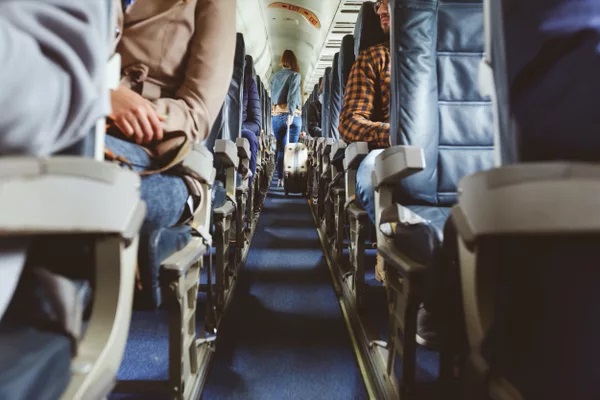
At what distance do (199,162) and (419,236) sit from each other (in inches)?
26.6

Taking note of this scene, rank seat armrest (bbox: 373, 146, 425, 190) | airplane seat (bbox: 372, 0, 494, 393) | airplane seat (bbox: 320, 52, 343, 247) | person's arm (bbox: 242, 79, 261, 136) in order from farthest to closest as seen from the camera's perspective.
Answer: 1. person's arm (bbox: 242, 79, 261, 136)
2. airplane seat (bbox: 320, 52, 343, 247)
3. airplane seat (bbox: 372, 0, 494, 393)
4. seat armrest (bbox: 373, 146, 425, 190)

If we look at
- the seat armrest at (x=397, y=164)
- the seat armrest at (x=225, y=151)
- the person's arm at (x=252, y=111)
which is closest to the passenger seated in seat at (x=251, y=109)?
the person's arm at (x=252, y=111)

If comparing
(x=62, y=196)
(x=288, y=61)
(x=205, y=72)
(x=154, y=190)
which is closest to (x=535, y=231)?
(x=62, y=196)

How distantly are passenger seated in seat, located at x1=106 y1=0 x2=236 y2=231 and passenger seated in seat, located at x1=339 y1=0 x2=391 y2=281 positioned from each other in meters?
1.15

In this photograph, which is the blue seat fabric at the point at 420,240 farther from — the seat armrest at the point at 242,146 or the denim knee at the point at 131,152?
the seat armrest at the point at 242,146

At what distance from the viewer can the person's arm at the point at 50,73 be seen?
658 millimetres

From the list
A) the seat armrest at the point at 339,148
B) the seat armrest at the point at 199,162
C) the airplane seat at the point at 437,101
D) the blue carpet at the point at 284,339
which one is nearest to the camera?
the seat armrest at the point at 199,162

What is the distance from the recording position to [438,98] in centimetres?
213

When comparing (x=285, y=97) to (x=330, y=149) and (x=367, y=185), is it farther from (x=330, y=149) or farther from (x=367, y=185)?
(x=367, y=185)

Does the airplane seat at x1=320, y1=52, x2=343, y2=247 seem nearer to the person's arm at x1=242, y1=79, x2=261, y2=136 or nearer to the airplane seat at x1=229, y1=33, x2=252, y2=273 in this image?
the person's arm at x1=242, y1=79, x2=261, y2=136

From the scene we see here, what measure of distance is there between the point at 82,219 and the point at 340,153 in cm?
294

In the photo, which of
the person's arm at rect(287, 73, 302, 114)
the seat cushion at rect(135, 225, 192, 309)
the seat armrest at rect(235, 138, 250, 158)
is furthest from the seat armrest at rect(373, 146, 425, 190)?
the person's arm at rect(287, 73, 302, 114)

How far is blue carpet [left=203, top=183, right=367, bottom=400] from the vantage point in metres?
1.96

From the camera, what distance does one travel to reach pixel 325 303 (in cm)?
302
